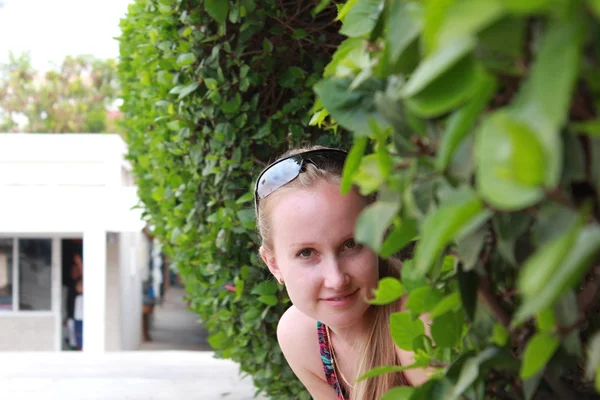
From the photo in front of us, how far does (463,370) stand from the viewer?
2.68ft

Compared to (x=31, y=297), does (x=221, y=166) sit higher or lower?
higher

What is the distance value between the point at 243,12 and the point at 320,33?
508mm

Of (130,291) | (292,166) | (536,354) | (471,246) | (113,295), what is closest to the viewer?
(536,354)

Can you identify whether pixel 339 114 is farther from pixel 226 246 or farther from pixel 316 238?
pixel 226 246

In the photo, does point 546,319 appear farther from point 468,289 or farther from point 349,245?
point 349,245

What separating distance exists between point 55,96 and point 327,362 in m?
34.4

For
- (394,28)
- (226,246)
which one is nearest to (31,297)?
(226,246)

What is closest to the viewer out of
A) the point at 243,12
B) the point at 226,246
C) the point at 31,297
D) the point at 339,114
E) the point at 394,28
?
the point at 394,28

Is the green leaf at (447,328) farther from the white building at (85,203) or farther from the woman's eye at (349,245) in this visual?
the white building at (85,203)

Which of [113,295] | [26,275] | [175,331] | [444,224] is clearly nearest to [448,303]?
[444,224]

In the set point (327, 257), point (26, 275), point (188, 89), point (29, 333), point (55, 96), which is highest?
point (55, 96)

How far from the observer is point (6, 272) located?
18078 mm

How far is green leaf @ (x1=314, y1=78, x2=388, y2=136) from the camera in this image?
76 centimetres

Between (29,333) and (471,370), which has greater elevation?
(471,370)
